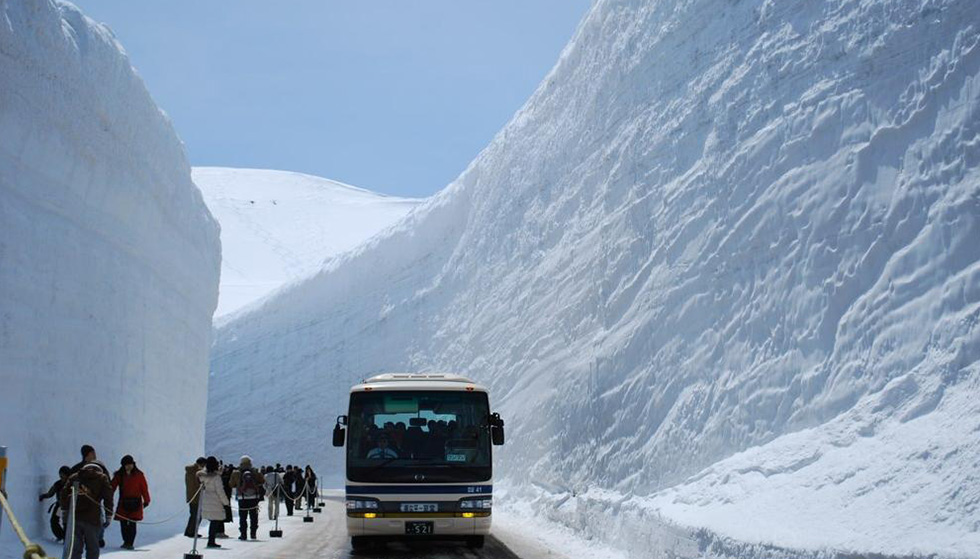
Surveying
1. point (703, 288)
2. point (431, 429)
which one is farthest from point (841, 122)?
point (431, 429)

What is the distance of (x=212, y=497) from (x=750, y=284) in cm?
1039

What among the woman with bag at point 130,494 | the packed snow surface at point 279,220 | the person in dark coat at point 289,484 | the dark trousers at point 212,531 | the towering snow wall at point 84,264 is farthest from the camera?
the packed snow surface at point 279,220

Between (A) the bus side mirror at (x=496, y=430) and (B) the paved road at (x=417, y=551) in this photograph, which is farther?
(B) the paved road at (x=417, y=551)

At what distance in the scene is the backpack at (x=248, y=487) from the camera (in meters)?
17.7

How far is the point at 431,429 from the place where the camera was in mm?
14117

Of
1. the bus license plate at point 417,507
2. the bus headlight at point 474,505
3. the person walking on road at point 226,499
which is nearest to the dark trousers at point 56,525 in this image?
the person walking on road at point 226,499

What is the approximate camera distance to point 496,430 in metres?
14.0

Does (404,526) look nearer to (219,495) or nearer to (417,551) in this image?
(417,551)

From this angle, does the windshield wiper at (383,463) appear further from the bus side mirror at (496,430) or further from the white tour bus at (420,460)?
the bus side mirror at (496,430)

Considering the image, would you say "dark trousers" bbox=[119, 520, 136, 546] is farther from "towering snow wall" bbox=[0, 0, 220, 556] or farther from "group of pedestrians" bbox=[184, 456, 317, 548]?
"towering snow wall" bbox=[0, 0, 220, 556]

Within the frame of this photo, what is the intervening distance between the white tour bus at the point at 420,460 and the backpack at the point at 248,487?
425 centimetres

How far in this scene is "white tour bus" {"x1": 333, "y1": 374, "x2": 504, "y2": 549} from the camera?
44.8 feet

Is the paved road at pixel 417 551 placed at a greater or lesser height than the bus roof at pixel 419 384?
lesser

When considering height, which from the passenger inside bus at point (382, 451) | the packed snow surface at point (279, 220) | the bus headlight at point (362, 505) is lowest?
the bus headlight at point (362, 505)
